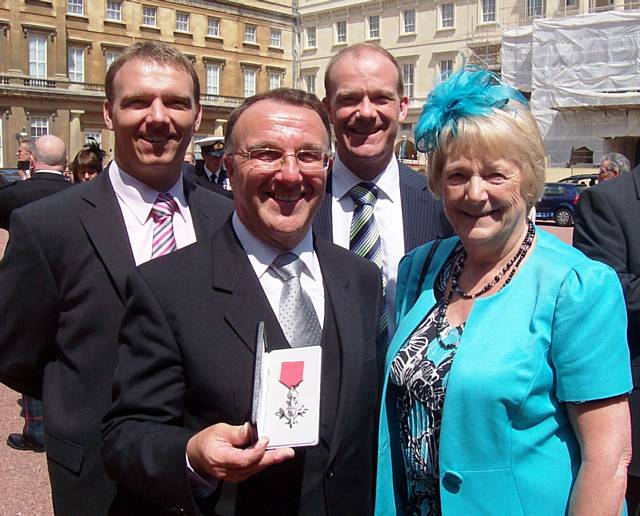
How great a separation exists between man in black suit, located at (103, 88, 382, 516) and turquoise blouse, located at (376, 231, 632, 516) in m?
0.35

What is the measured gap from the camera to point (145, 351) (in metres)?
1.97

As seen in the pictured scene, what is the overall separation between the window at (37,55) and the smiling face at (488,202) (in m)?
39.5

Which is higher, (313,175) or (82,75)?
(82,75)

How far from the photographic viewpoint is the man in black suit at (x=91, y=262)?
2461 mm

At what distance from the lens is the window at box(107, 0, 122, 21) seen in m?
40.3

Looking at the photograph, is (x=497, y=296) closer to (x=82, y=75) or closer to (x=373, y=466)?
(x=373, y=466)

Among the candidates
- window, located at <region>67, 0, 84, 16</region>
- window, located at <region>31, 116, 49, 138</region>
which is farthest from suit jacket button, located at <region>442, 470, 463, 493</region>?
window, located at <region>67, 0, 84, 16</region>

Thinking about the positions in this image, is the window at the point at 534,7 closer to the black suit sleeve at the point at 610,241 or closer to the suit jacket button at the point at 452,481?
the black suit sleeve at the point at 610,241

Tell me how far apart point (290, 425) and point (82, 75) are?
41.7m

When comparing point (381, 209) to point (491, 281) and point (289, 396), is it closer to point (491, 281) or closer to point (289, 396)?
point (491, 281)

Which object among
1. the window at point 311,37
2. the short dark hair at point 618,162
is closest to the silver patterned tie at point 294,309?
the short dark hair at point 618,162

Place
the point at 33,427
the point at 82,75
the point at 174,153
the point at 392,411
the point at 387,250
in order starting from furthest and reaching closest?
the point at 82,75 < the point at 33,427 < the point at 387,250 < the point at 174,153 < the point at 392,411

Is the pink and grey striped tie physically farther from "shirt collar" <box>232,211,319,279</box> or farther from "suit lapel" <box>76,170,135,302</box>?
"shirt collar" <box>232,211,319,279</box>

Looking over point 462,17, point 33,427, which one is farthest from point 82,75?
point 33,427
